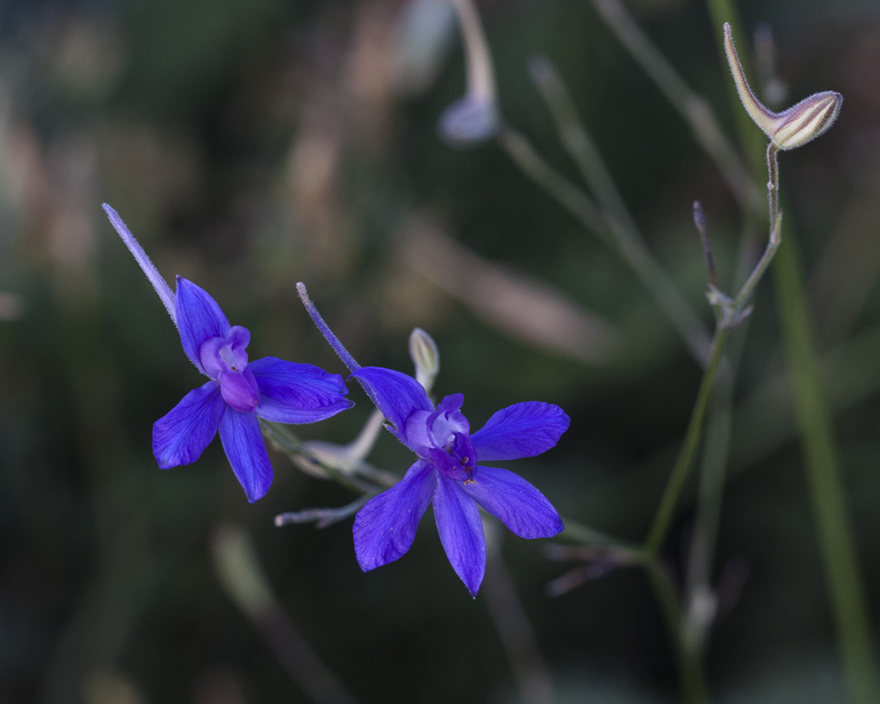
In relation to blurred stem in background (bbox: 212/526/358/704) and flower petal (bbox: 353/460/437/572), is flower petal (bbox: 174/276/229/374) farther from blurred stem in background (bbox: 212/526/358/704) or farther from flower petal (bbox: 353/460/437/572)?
blurred stem in background (bbox: 212/526/358/704)

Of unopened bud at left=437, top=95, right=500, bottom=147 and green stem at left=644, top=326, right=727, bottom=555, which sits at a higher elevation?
unopened bud at left=437, top=95, right=500, bottom=147

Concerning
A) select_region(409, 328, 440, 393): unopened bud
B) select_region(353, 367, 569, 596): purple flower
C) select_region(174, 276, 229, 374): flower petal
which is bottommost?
select_region(353, 367, 569, 596): purple flower

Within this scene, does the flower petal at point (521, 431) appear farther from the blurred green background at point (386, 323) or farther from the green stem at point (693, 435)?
the blurred green background at point (386, 323)

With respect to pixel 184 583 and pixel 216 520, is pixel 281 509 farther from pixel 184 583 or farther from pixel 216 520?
pixel 184 583

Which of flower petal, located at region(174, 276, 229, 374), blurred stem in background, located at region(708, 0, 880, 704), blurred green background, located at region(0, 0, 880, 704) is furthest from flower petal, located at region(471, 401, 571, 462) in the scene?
blurred green background, located at region(0, 0, 880, 704)

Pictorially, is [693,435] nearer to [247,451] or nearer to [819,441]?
[247,451]

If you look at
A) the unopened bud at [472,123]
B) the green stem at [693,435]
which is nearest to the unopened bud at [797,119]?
the green stem at [693,435]

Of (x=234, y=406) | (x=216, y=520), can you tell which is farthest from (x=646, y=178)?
(x=234, y=406)

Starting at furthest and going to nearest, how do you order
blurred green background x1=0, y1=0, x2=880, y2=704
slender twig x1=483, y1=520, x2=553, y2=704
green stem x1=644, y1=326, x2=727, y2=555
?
blurred green background x1=0, y1=0, x2=880, y2=704
slender twig x1=483, y1=520, x2=553, y2=704
green stem x1=644, y1=326, x2=727, y2=555
